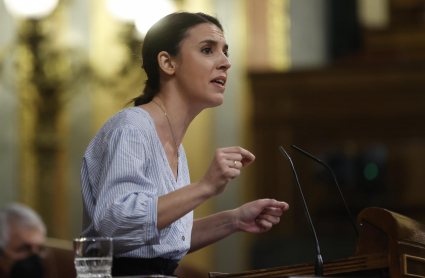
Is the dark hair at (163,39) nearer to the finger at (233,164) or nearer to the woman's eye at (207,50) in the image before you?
the woman's eye at (207,50)

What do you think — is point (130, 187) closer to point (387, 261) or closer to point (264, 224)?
point (264, 224)

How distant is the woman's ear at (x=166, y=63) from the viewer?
5.65 feet

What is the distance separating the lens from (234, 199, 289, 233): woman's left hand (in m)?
1.66

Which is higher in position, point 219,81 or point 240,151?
point 219,81

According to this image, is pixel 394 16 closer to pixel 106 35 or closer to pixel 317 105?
pixel 317 105

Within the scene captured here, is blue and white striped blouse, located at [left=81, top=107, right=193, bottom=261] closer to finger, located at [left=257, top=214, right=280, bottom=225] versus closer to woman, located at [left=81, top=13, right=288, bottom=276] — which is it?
woman, located at [left=81, top=13, right=288, bottom=276]

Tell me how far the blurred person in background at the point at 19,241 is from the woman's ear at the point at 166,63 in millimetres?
1262

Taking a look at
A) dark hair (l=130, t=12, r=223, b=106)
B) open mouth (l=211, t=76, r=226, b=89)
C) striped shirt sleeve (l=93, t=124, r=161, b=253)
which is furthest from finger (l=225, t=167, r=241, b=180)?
dark hair (l=130, t=12, r=223, b=106)

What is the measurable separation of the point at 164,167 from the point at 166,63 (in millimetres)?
354

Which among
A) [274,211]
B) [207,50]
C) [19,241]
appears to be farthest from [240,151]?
[19,241]

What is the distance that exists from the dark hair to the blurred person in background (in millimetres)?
1170

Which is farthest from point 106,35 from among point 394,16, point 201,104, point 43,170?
point 201,104

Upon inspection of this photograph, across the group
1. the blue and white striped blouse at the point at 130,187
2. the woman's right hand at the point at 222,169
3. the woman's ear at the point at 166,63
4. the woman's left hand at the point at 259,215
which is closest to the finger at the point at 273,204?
the woman's left hand at the point at 259,215

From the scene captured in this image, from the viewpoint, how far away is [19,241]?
263 centimetres
